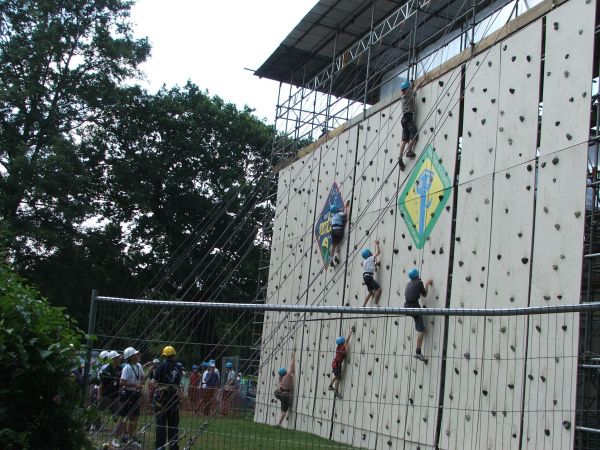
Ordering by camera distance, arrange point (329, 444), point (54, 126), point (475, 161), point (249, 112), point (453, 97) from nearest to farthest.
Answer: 1. point (329, 444)
2. point (475, 161)
3. point (453, 97)
4. point (54, 126)
5. point (249, 112)

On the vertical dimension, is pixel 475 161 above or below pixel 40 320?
above

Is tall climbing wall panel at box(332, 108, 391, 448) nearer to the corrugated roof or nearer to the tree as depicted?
the corrugated roof

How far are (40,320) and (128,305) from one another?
2899 mm

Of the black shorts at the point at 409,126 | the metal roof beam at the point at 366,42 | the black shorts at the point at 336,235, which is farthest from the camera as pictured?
the metal roof beam at the point at 366,42

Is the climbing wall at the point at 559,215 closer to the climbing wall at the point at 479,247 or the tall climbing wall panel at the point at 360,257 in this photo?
the climbing wall at the point at 479,247

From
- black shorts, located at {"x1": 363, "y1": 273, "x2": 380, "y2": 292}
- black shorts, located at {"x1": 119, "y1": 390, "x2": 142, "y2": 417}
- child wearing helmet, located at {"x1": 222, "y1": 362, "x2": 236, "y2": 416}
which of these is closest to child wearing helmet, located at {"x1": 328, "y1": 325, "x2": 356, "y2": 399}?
black shorts, located at {"x1": 363, "y1": 273, "x2": 380, "y2": 292}

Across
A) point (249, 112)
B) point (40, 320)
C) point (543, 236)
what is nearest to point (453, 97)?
point (543, 236)

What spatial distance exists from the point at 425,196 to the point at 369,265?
1893mm

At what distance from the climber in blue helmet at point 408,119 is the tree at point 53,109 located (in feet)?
57.9

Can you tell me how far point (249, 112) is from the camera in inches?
1495

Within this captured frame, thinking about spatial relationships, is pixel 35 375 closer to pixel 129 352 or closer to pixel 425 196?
pixel 129 352

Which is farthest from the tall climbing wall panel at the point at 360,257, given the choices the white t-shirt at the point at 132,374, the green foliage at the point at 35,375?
the green foliage at the point at 35,375

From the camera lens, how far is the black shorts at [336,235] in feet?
50.9

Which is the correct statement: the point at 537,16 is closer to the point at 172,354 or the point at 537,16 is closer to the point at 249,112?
the point at 172,354
